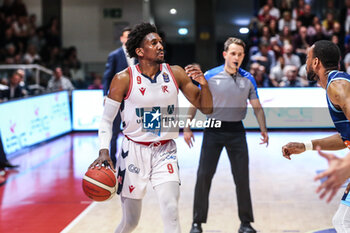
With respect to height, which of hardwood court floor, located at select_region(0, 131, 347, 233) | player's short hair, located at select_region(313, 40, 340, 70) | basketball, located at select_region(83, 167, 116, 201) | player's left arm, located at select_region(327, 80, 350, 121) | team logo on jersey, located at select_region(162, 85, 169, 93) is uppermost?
player's short hair, located at select_region(313, 40, 340, 70)

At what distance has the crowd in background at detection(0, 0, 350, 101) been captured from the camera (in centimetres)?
792

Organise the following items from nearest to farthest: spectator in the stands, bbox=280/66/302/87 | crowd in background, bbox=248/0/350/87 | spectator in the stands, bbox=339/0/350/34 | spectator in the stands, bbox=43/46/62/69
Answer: crowd in background, bbox=248/0/350/87 < spectator in the stands, bbox=280/66/302/87 < spectator in the stands, bbox=339/0/350/34 < spectator in the stands, bbox=43/46/62/69

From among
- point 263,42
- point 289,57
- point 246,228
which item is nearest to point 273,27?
point 289,57

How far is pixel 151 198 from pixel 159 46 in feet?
9.60

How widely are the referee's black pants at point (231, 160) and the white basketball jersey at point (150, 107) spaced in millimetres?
1226

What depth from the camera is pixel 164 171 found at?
4.29 metres

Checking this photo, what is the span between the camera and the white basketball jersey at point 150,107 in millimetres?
4328

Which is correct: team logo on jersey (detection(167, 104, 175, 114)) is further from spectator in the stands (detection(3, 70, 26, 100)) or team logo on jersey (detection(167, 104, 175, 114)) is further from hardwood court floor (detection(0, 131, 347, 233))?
spectator in the stands (detection(3, 70, 26, 100))

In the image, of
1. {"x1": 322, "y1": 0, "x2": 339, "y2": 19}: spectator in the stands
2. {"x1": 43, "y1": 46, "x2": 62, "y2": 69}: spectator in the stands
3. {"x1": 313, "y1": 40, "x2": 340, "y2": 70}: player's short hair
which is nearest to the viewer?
{"x1": 313, "y1": 40, "x2": 340, "y2": 70}: player's short hair

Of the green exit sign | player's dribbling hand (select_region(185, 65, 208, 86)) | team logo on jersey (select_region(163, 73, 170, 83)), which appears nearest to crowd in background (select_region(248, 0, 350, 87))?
player's dribbling hand (select_region(185, 65, 208, 86))

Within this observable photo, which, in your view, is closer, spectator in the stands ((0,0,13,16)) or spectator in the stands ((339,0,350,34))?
spectator in the stands ((339,0,350,34))

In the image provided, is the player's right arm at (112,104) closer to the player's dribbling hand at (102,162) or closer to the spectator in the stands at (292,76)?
the player's dribbling hand at (102,162)

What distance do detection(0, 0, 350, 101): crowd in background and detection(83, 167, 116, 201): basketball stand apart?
8.64 ft

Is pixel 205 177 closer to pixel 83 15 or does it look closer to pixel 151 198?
pixel 151 198
